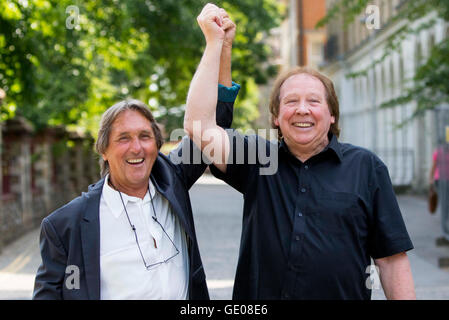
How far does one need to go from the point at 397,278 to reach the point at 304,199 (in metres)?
0.45

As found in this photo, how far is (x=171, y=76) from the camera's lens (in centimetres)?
Result: 2406

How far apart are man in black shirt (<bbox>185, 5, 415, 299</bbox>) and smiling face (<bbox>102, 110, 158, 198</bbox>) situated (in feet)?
0.73

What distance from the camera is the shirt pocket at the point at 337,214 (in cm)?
237

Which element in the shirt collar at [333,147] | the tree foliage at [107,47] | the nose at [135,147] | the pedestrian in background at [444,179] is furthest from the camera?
the tree foliage at [107,47]

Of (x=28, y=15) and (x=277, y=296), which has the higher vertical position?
(x=28, y=15)

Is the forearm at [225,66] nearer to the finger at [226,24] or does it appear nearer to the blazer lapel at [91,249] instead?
the finger at [226,24]

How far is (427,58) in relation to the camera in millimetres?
11117

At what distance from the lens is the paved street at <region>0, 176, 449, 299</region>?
27.4 feet

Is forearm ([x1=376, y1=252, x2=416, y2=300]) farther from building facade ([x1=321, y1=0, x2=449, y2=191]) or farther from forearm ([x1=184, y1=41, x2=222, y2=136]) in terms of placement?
building facade ([x1=321, y1=0, x2=449, y2=191])

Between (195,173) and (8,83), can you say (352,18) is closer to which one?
(8,83)

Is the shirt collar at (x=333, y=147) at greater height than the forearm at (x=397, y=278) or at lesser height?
greater

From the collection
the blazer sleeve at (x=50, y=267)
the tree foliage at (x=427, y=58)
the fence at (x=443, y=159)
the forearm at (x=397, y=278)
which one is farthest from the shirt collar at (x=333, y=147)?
the fence at (x=443, y=159)

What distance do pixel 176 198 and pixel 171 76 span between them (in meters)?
21.7
